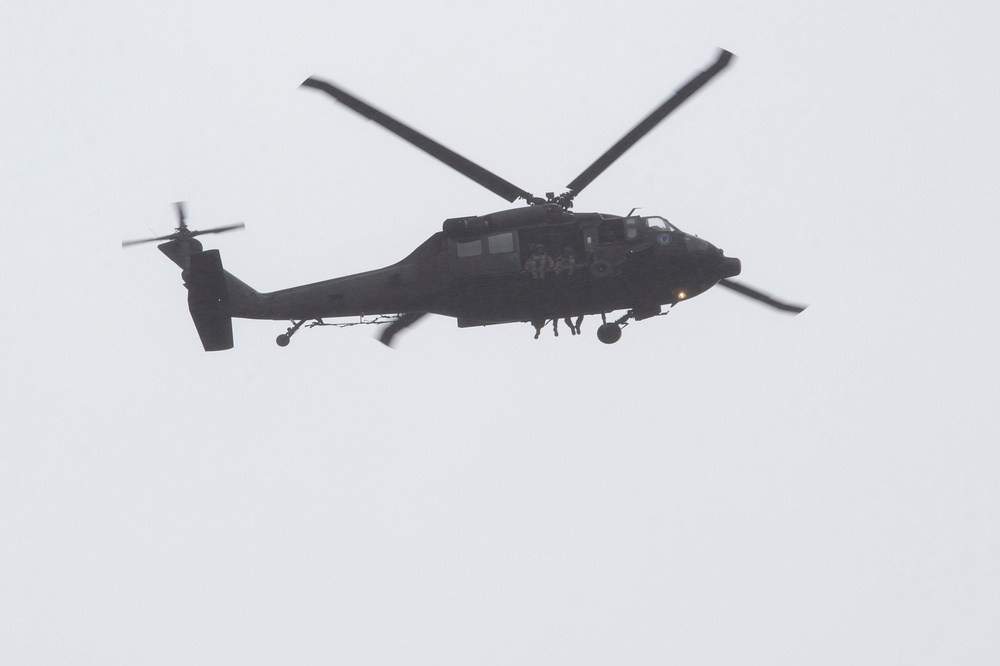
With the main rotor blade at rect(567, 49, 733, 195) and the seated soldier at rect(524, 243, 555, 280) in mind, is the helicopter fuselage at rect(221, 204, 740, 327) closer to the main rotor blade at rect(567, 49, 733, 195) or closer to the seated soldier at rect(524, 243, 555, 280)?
the seated soldier at rect(524, 243, 555, 280)

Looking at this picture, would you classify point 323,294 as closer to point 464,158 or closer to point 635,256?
point 464,158

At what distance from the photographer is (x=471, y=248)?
94.1 feet

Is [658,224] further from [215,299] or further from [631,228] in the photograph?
[215,299]

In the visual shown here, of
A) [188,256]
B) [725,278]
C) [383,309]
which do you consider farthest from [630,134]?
[188,256]

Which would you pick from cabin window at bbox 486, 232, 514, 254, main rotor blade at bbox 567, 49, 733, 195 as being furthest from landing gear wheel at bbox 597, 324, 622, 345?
main rotor blade at bbox 567, 49, 733, 195

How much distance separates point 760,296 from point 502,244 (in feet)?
20.2

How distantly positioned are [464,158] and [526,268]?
109 inches

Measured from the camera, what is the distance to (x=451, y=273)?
2872 centimetres

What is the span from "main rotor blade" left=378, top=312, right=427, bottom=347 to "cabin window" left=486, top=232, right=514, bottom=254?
2395 millimetres

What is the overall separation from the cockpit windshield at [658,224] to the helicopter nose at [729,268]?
1.30 metres

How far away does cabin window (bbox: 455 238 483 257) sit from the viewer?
2864cm

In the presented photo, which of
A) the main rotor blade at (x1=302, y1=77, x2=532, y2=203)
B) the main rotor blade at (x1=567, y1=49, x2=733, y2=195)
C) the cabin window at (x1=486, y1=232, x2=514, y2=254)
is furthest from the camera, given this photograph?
the cabin window at (x1=486, y1=232, x2=514, y2=254)

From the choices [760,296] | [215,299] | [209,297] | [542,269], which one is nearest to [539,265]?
[542,269]

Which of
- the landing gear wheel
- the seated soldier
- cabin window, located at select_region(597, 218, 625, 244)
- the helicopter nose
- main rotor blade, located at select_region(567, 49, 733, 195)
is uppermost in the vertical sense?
main rotor blade, located at select_region(567, 49, 733, 195)
